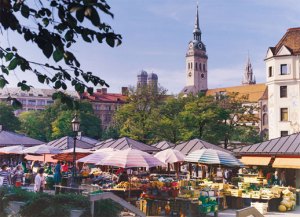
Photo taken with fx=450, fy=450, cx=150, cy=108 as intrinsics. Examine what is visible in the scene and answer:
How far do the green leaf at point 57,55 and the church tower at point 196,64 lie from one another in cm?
15921

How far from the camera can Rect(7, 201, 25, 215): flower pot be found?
12.9 meters

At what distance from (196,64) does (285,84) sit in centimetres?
11637

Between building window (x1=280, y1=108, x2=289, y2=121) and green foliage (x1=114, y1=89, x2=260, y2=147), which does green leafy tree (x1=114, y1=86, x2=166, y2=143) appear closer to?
green foliage (x1=114, y1=89, x2=260, y2=147)

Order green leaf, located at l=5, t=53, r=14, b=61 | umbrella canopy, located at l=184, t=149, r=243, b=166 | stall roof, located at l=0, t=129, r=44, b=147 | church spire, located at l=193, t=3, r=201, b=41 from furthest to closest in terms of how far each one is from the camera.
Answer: church spire, located at l=193, t=3, r=201, b=41 < stall roof, located at l=0, t=129, r=44, b=147 < umbrella canopy, located at l=184, t=149, r=243, b=166 < green leaf, located at l=5, t=53, r=14, b=61

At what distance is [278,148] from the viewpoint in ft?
85.8

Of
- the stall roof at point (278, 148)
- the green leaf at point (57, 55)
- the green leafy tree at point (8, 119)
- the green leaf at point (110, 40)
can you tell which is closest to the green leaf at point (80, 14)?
the green leaf at point (110, 40)

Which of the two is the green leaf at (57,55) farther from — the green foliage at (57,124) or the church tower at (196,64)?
the church tower at (196,64)

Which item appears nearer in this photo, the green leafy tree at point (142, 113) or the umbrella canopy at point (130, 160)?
the umbrella canopy at point (130, 160)

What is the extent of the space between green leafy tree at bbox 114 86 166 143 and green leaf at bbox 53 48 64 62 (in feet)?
152

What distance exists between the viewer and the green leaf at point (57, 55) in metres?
4.58

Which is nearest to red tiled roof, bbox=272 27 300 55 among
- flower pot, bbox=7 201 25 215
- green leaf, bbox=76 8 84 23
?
flower pot, bbox=7 201 25 215

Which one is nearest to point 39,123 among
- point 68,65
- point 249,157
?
point 249,157

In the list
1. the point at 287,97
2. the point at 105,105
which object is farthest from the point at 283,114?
the point at 105,105

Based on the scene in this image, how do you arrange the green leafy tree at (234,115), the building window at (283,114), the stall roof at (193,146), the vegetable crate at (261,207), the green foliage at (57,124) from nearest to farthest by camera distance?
the vegetable crate at (261,207) → the stall roof at (193,146) → the building window at (283,114) → the green leafy tree at (234,115) → the green foliage at (57,124)
